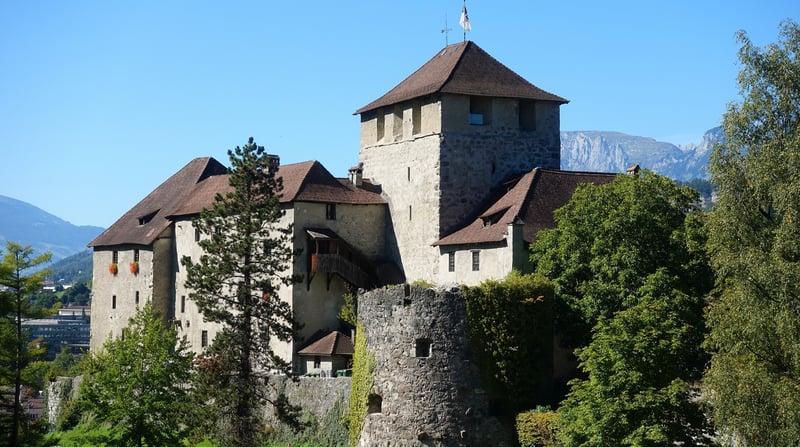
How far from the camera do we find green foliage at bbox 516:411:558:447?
41812mm

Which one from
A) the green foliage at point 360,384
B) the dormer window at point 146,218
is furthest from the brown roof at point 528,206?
the dormer window at point 146,218

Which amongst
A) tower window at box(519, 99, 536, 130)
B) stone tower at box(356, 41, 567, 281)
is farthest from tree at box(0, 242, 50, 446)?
tower window at box(519, 99, 536, 130)

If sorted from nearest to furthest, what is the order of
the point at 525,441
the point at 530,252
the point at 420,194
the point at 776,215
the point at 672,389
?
the point at 776,215 → the point at 672,389 → the point at 525,441 → the point at 530,252 → the point at 420,194

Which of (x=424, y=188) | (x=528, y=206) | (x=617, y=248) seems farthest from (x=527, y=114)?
(x=617, y=248)

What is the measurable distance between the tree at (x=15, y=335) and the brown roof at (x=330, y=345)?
11.9 meters

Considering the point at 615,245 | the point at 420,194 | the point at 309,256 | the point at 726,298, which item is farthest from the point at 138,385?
the point at 726,298

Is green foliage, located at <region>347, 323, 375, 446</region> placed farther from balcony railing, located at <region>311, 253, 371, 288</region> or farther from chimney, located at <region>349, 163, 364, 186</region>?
chimney, located at <region>349, 163, 364, 186</region>

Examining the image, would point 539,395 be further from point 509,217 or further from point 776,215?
point 776,215

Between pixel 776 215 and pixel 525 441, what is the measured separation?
1319cm

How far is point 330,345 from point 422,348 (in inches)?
506

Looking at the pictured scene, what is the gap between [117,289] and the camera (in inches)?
2864

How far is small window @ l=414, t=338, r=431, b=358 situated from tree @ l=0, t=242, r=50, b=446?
1848cm

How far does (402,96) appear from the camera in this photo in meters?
58.7

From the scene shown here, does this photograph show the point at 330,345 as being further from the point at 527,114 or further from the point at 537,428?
the point at 537,428
